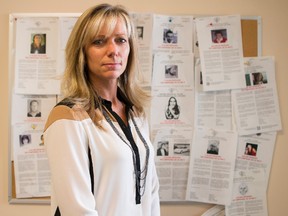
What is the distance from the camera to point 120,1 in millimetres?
1536

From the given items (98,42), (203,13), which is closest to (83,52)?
(98,42)

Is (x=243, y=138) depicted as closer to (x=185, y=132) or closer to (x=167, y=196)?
(x=185, y=132)

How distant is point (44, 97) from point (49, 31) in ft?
1.07

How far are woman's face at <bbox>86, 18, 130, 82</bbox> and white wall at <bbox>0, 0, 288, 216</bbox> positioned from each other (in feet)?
1.93

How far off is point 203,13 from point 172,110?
0.51 metres

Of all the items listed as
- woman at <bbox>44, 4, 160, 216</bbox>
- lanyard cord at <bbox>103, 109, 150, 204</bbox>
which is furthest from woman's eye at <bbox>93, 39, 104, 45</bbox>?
lanyard cord at <bbox>103, 109, 150, 204</bbox>

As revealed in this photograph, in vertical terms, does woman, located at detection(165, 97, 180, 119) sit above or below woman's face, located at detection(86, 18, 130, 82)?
below

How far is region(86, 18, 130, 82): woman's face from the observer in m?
0.98

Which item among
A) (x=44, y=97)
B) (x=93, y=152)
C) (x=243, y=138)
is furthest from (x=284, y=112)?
(x=44, y=97)

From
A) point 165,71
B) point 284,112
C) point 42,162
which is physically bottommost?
point 42,162

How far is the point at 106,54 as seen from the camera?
3.23 ft

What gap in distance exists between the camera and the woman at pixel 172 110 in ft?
5.03

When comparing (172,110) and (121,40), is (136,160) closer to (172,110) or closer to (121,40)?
(121,40)

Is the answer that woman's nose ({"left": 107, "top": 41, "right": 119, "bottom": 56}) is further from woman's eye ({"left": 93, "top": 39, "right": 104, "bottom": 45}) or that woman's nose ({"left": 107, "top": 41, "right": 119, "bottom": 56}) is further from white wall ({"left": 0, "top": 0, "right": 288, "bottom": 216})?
white wall ({"left": 0, "top": 0, "right": 288, "bottom": 216})
